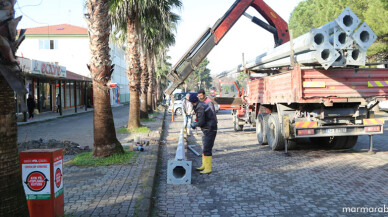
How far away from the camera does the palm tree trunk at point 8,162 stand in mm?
3000

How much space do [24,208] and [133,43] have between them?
11894 mm

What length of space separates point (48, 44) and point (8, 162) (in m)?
50.2

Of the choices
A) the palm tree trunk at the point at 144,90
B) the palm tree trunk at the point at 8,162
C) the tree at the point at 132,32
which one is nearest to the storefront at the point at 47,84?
the palm tree trunk at the point at 144,90

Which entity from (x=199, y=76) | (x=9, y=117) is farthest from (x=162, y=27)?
(x=199, y=76)

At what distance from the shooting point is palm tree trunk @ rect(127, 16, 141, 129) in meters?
14.4

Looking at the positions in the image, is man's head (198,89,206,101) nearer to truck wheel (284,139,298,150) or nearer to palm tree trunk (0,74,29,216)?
truck wheel (284,139,298,150)

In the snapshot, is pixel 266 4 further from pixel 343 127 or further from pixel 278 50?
pixel 343 127

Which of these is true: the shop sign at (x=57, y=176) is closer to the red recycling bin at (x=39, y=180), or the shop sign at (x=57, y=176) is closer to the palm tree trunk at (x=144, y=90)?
the red recycling bin at (x=39, y=180)

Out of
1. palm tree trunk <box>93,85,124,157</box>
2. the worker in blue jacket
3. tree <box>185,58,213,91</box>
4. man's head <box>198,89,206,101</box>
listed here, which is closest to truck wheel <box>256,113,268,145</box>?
man's head <box>198,89,206,101</box>

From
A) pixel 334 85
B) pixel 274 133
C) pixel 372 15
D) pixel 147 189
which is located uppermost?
pixel 372 15

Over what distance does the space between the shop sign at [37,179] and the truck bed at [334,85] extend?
19.6 feet

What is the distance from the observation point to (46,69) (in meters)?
23.0

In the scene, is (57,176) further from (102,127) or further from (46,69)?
(46,69)

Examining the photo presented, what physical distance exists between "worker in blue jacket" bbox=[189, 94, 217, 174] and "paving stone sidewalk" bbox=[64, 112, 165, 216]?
3.74 feet
